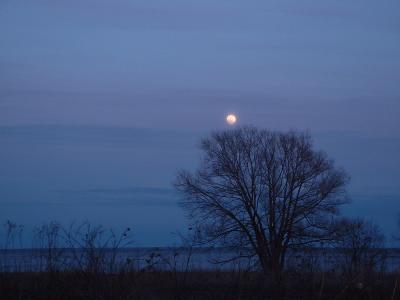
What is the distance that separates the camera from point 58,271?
10766mm

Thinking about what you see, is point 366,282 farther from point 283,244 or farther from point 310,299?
point 283,244

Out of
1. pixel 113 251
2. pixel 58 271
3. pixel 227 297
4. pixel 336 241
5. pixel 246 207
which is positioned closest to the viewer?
pixel 113 251

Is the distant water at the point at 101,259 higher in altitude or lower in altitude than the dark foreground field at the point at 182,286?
higher

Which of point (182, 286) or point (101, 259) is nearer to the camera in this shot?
point (101, 259)

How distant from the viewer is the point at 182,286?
38.0 feet

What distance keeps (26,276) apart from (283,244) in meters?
25.9

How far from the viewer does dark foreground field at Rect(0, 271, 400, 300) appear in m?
9.62

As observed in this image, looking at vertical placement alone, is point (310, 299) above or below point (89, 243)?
below

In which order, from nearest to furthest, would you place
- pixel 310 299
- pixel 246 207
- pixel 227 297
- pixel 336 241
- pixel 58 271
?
1. pixel 58 271
2. pixel 227 297
3. pixel 310 299
4. pixel 336 241
5. pixel 246 207

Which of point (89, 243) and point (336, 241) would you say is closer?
point (89, 243)

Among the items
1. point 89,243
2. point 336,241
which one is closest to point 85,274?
point 89,243

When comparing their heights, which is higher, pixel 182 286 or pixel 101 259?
pixel 101 259

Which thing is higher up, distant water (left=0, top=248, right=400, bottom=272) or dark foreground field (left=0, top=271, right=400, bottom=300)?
distant water (left=0, top=248, right=400, bottom=272)

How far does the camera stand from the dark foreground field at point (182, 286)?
962 cm
